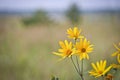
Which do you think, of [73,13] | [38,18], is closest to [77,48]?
[38,18]

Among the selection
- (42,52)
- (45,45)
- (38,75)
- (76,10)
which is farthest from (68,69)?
(76,10)

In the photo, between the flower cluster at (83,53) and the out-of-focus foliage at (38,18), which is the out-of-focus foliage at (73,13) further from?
the flower cluster at (83,53)

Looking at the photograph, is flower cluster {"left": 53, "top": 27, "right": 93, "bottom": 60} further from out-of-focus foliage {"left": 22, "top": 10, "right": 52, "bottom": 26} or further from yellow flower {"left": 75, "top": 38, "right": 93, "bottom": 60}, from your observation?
out-of-focus foliage {"left": 22, "top": 10, "right": 52, "bottom": 26}

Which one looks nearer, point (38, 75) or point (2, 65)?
point (38, 75)

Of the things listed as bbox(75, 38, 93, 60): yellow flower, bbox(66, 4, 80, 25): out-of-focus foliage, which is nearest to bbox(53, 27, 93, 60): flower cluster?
bbox(75, 38, 93, 60): yellow flower

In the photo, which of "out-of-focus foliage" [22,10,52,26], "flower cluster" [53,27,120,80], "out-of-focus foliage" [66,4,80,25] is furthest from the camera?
"out-of-focus foliage" [66,4,80,25]

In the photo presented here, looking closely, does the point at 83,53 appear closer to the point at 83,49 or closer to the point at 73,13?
the point at 83,49

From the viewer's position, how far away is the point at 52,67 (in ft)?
7.70

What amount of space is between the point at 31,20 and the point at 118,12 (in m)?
2.11

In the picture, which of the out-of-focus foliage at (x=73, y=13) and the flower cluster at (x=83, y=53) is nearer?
the flower cluster at (x=83, y=53)

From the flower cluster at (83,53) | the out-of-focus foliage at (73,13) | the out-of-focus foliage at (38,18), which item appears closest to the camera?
the flower cluster at (83,53)

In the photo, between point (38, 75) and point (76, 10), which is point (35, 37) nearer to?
point (38, 75)

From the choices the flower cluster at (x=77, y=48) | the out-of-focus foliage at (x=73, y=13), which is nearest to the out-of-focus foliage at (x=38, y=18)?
the out-of-focus foliage at (x=73, y=13)

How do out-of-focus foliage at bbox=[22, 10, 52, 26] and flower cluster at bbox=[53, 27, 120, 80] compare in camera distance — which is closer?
flower cluster at bbox=[53, 27, 120, 80]
